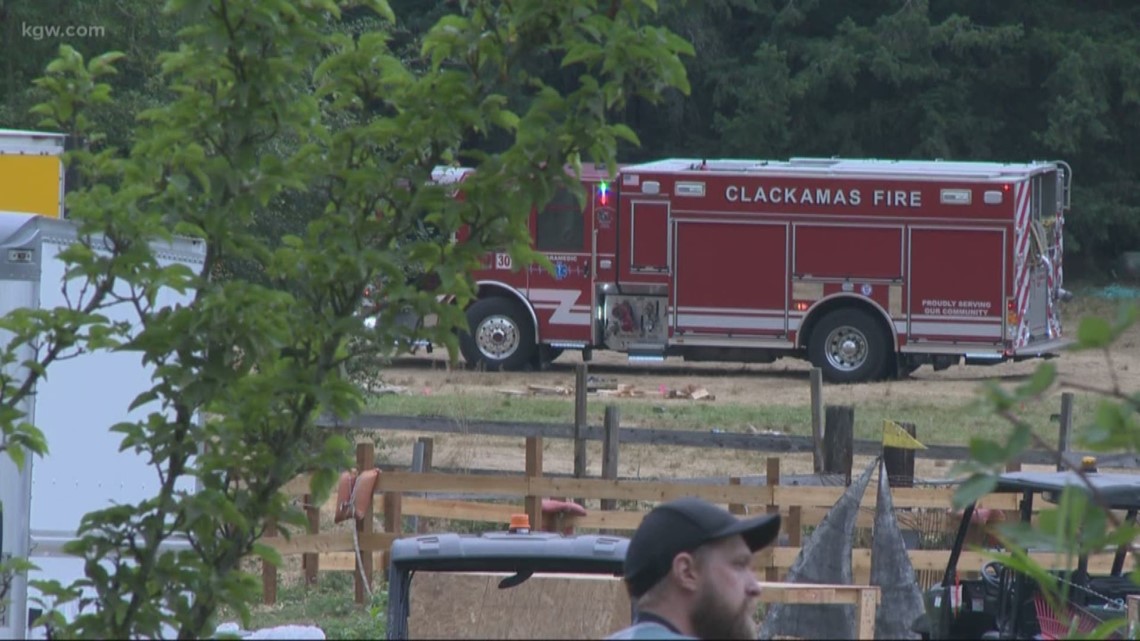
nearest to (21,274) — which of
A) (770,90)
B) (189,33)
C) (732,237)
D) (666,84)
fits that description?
(189,33)

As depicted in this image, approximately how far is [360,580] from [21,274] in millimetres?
5183

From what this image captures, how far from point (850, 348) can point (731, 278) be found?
1.94m

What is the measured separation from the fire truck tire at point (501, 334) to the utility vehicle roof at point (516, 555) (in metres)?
19.5

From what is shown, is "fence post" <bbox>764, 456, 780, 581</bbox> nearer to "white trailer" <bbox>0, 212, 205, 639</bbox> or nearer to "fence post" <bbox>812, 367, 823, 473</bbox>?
"fence post" <bbox>812, 367, 823, 473</bbox>

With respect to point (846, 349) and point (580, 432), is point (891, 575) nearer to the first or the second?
point (580, 432)

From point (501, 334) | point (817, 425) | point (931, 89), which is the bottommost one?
point (817, 425)

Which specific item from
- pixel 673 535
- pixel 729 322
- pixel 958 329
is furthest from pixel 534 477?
pixel 958 329

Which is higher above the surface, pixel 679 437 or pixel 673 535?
pixel 673 535

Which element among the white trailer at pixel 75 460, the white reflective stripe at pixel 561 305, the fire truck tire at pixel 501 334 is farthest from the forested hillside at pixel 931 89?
the white trailer at pixel 75 460

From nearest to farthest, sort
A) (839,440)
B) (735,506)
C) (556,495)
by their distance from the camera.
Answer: (735,506) < (556,495) < (839,440)

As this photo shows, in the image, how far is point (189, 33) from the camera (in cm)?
397

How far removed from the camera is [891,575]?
683 cm

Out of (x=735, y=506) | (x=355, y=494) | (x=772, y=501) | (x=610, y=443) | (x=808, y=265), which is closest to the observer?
(x=355, y=494)

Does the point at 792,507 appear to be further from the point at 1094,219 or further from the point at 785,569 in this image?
the point at 1094,219
